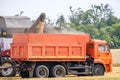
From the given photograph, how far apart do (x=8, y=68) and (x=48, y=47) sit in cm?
337

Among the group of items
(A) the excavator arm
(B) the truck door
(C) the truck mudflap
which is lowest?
(C) the truck mudflap

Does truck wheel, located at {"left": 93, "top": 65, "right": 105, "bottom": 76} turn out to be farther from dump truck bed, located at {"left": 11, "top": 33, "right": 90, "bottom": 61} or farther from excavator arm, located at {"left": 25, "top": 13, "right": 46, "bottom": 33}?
excavator arm, located at {"left": 25, "top": 13, "right": 46, "bottom": 33}

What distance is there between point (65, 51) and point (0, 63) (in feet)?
14.4

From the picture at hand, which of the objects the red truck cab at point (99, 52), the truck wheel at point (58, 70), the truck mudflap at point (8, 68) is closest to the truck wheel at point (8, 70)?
the truck mudflap at point (8, 68)

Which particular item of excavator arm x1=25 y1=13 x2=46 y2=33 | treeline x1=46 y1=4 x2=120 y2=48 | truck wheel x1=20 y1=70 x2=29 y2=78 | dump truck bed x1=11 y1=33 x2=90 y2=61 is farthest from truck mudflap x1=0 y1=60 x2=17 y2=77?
treeline x1=46 y1=4 x2=120 y2=48

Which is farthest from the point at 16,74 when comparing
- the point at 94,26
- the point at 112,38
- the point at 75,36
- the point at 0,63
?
the point at 94,26

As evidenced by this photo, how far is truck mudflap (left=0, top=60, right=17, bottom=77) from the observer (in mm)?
38469

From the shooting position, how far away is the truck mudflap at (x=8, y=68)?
38.5 m

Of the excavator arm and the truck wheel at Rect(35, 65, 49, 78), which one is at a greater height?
the excavator arm

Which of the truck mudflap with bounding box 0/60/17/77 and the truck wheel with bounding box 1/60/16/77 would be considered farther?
the truck wheel with bounding box 1/60/16/77

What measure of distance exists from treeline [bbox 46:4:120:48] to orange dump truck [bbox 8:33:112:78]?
5954 cm

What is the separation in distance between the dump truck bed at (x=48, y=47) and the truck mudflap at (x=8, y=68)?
85 cm

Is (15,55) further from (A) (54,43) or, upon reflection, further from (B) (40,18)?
(B) (40,18)

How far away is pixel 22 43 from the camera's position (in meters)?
37.2
